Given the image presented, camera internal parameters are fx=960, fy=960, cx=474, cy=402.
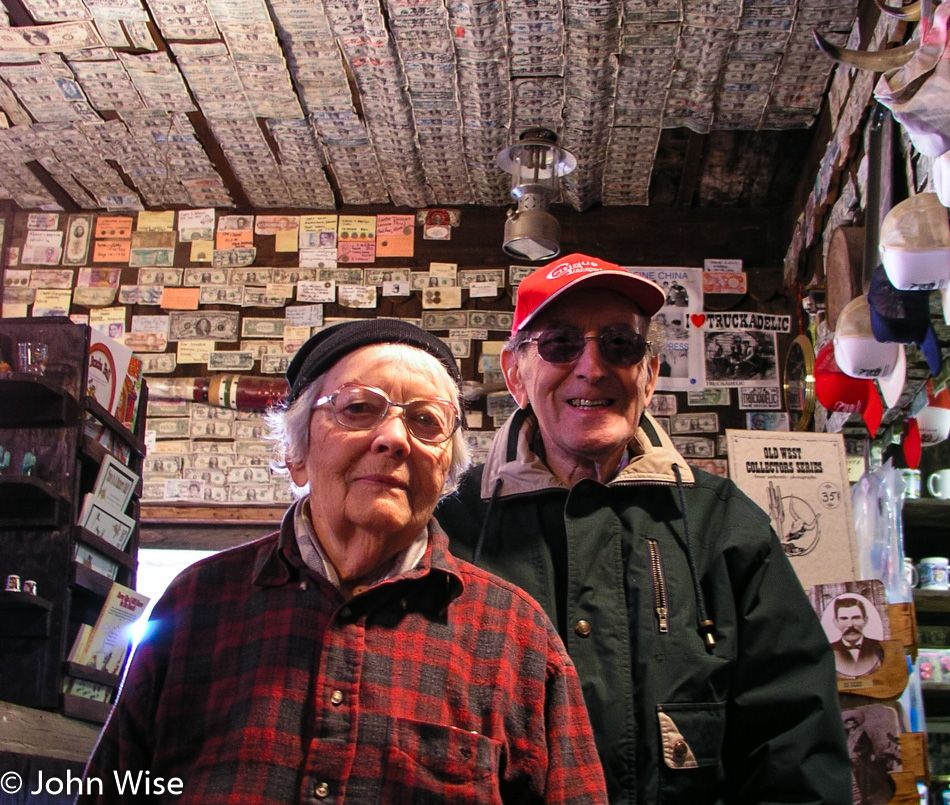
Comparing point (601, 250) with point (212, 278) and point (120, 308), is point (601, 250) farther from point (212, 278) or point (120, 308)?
point (120, 308)

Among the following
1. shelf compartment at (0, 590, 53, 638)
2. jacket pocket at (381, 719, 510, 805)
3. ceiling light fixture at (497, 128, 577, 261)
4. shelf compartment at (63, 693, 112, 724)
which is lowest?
jacket pocket at (381, 719, 510, 805)

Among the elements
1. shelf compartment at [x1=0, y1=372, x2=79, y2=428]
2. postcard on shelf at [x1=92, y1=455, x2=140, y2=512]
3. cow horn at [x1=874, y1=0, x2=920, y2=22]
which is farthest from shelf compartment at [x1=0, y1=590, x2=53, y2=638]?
cow horn at [x1=874, y1=0, x2=920, y2=22]

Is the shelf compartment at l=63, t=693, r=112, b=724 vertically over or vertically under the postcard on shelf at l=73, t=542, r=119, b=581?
under

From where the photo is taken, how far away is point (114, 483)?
3.09 m

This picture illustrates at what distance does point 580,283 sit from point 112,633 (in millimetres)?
1873

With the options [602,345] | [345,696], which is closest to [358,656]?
[345,696]

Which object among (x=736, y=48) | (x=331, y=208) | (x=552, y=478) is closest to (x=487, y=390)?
(x=331, y=208)

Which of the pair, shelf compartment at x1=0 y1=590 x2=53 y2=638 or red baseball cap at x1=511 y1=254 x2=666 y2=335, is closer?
red baseball cap at x1=511 y1=254 x2=666 y2=335

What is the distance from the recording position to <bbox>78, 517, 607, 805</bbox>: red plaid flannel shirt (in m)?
1.33

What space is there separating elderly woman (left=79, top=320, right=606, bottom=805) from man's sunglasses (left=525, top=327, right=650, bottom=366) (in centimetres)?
41

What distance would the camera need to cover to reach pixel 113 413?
3.20m

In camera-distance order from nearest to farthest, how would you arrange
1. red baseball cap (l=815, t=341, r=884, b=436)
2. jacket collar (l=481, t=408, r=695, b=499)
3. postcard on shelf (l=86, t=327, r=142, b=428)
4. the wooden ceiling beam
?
jacket collar (l=481, t=408, r=695, b=499) → postcard on shelf (l=86, t=327, r=142, b=428) → red baseball cap (l=815, t=341, r=884, b=436) → the wooden ceiling beam

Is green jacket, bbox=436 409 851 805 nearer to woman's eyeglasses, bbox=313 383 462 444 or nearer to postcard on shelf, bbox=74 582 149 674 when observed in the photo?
woman's eyeglasses, bbox=313 383 462 444
